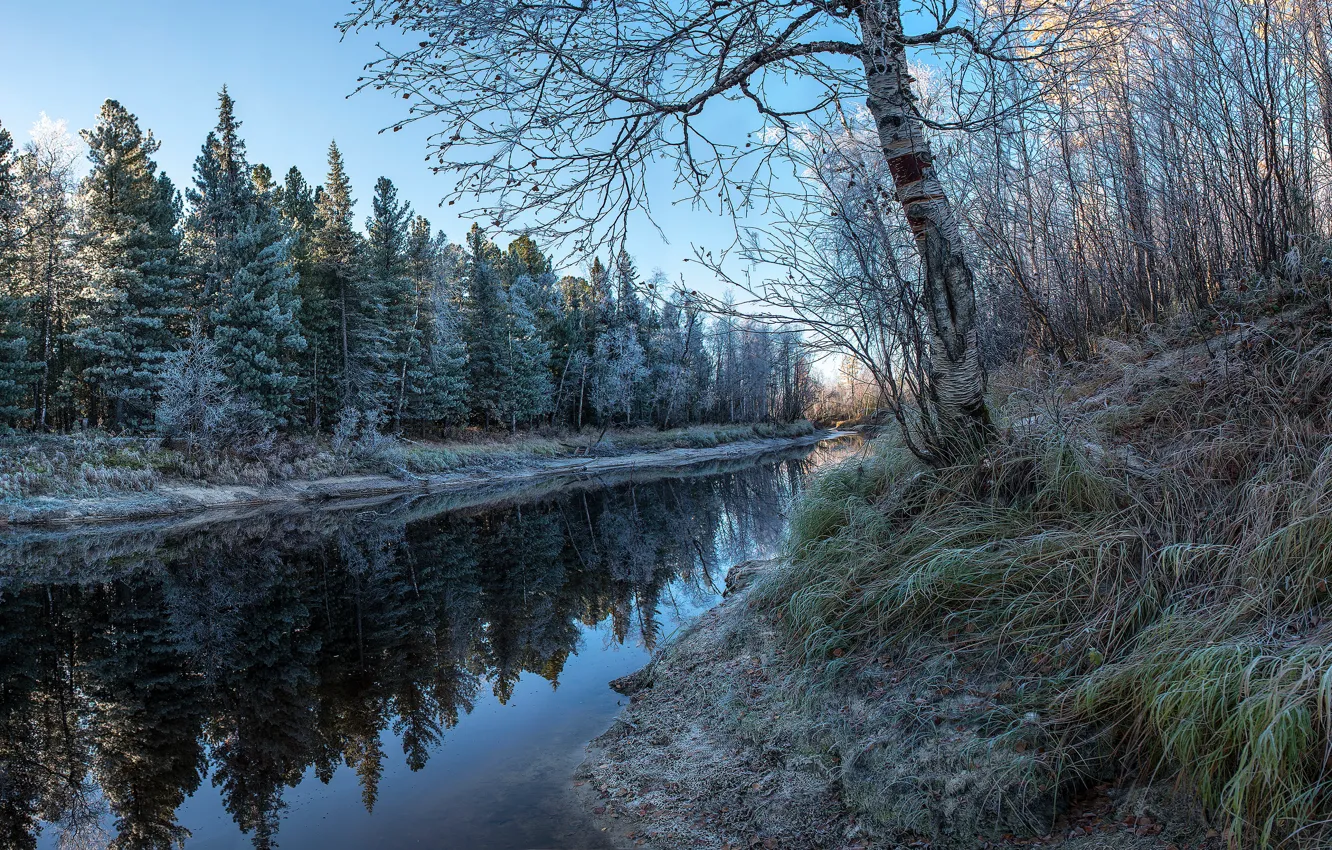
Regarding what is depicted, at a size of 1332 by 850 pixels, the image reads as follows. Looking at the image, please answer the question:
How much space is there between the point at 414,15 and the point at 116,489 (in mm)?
19035

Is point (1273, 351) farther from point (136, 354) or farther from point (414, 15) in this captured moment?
point (136, 354)

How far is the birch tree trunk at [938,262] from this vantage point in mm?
4410

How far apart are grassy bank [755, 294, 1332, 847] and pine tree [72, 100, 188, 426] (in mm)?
24882

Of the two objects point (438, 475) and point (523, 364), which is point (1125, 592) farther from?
point (523, 364)

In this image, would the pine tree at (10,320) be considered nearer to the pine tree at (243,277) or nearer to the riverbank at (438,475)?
the pine tree at (243,277)

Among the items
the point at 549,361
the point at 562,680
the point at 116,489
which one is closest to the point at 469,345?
the point at 549,361

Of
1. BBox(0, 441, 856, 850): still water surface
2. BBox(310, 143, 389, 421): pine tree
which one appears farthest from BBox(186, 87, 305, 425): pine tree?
BBox(0, 441, 856, 850): still water surface

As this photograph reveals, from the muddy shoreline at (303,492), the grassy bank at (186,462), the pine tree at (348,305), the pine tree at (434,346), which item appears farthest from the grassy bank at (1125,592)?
the pine tree at (434,346)

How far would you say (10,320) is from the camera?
22859 millimetres

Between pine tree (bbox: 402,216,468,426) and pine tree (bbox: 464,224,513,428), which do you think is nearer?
pine tree (bbox: 402,216,468,426)

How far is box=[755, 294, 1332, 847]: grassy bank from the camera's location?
2.22m

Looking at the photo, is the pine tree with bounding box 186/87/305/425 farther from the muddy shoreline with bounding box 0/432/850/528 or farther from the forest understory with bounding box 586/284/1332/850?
the forest understory with bounding box 586/284/1332/850

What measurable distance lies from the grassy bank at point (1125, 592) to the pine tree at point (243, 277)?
23776mm

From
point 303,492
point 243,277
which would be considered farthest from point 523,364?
point 303,492
